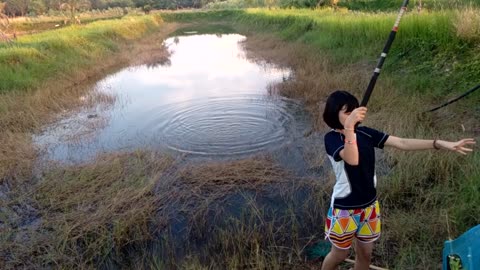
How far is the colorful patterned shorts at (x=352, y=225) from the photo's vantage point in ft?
8.07

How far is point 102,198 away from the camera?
15.3ft

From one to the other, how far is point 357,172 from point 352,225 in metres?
0.38

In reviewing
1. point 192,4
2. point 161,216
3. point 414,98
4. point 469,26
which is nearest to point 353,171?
point 161,216

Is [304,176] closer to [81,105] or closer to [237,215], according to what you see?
[237,215]

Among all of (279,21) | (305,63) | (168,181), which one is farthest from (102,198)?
(279,21)

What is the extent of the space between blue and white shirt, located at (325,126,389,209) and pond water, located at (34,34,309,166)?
355 cm

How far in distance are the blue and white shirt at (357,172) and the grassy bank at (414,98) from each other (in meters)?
1.09

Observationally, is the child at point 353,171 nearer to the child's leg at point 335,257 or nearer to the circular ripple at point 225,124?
the child's leg at point 335,257

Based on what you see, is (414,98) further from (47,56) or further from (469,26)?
(47,56)

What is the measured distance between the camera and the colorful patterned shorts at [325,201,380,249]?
2459 millimetres

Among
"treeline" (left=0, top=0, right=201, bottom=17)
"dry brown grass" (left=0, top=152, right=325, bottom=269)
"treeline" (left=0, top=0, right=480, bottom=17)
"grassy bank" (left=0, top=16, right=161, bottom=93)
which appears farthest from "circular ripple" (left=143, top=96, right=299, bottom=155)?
"treeline" (left=0, top=0, right=201, bottom=17)

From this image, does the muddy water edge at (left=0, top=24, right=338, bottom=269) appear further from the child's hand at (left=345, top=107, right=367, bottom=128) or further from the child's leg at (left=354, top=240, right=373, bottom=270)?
the child's hand at (left=345, top=107, right=367, bottom=128)

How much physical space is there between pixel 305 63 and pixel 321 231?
26.0 ft

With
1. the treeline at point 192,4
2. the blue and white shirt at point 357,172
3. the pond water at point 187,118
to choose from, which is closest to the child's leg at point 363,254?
the blue and white shirt at point 357,172
